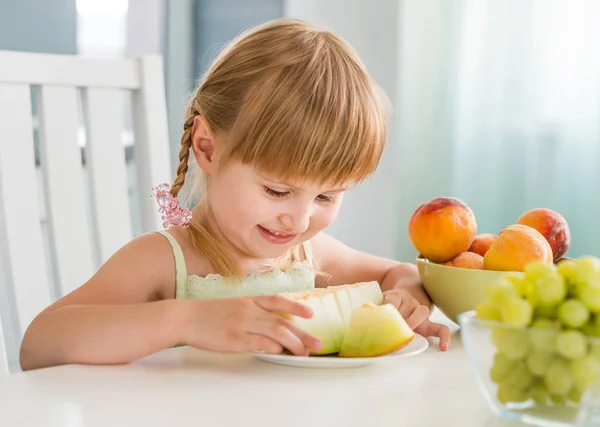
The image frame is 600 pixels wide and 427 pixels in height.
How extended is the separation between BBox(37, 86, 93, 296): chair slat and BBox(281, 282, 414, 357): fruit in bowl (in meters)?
0.56

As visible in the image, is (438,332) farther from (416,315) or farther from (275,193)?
(275,193)

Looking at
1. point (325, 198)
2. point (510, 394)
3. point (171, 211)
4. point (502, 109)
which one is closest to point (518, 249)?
point (325, 198)

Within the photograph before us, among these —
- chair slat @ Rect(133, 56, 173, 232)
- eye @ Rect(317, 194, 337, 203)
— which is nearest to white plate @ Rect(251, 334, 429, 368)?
eye @ Rect(317, 194, 337, 203)

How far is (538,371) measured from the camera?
599mm

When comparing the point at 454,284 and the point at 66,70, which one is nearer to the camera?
the point at 454,284

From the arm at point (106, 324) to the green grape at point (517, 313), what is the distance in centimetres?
44

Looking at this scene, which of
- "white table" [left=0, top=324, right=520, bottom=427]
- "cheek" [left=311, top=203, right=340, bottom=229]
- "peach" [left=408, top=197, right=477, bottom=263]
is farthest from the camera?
"cheek" [left=311, top=203, right=340, bottom=229]

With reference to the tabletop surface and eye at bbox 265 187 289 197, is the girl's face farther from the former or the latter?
the tabletop surface

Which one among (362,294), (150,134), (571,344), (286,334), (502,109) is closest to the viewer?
(571,344)

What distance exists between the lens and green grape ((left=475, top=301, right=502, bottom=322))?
63 centimetres

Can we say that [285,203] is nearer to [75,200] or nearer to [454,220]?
[454,220]

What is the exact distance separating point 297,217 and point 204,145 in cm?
21

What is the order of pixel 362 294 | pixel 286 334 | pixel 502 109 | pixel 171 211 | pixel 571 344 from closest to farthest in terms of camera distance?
1. pixel 571 344
2. pixel 286 334
3. pixel 362 294
4. pixel 171 211
5. pixel 502 109

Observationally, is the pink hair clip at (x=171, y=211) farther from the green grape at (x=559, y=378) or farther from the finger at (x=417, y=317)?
the green grape at (x=559, y=378)
